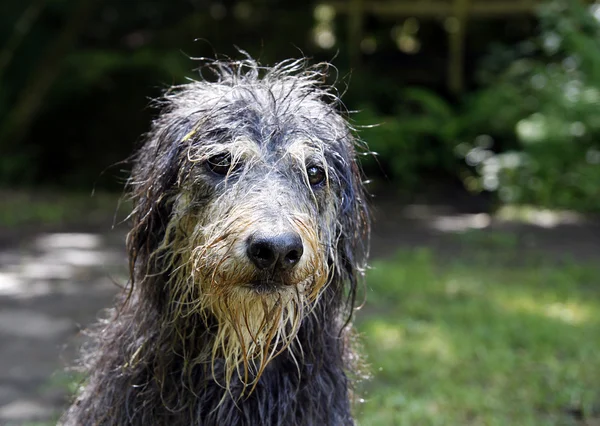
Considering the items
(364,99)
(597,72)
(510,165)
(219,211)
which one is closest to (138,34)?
(364,99)

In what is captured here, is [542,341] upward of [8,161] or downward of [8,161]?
downward

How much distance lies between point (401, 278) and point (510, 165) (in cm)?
435

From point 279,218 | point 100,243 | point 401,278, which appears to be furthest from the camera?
point 100,243

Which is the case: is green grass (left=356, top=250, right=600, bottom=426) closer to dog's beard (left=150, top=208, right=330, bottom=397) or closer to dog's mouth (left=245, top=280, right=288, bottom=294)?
dog's beard (left=150, top=208, right=330, bottom=397)

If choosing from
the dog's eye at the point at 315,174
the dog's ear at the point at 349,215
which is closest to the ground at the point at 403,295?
the dog's ear at the point at 349,215

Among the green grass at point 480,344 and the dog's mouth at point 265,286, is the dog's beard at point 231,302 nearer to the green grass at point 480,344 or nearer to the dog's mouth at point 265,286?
the dog's mouth at point 265,286

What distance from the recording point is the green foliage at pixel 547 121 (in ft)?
31.5

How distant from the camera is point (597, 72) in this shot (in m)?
9.16

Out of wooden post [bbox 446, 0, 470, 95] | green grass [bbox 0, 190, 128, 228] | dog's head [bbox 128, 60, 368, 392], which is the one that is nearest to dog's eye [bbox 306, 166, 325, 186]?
dog's head [bbox 128, 60, 368, 392]

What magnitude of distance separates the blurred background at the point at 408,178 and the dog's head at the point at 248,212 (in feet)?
3.05

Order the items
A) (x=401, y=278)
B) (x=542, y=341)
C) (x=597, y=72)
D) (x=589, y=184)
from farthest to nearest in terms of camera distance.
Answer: (x=589, y=184), (x=597, y=72), (x=401, y=278), (x=542, y=341)

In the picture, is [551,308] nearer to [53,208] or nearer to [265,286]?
[265,286]

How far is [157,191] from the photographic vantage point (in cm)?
282

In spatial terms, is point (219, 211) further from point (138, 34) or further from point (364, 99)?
point (138, 34)
